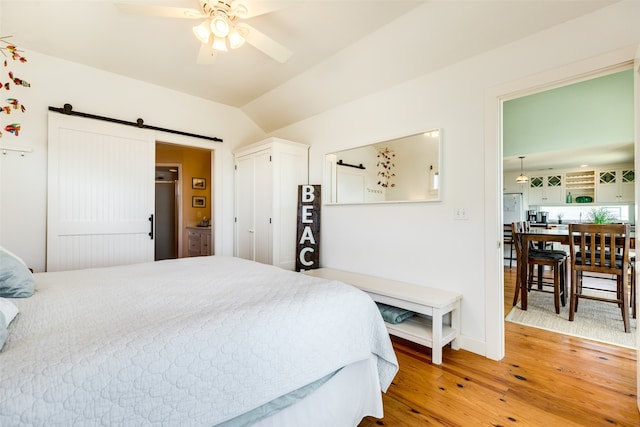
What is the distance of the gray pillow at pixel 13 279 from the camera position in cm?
125

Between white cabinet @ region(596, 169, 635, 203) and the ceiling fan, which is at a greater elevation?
the ceiling fan

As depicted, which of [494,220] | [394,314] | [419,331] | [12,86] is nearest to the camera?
[494,220]

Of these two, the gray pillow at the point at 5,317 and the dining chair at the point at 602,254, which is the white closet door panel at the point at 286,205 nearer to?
the gray pillow at the point at 5,317

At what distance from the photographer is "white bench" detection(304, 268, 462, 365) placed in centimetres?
214

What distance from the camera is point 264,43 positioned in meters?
1.97

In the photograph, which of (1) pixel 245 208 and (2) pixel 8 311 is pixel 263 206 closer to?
(1) pixel 245 208

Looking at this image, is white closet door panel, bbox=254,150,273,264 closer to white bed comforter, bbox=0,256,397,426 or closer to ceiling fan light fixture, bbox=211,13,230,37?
ceiling fan light fixture, bbox=211,13,230,37

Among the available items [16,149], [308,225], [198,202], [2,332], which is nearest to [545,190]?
[308,225]

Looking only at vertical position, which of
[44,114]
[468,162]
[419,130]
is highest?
[44,114]

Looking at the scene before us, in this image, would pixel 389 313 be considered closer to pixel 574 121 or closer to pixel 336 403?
pixel 336 403

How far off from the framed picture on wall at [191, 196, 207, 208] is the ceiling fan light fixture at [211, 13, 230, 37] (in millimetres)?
4127

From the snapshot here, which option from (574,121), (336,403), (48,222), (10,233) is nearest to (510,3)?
(336,403)

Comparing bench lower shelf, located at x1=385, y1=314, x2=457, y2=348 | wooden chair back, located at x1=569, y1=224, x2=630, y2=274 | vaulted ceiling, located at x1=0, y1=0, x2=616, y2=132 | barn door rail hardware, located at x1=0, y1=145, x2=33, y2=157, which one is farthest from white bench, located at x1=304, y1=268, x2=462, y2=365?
barn door rail hardware, located at x1=0, y1=145, x2=33, y2=157

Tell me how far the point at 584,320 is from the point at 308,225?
3.01 metres
